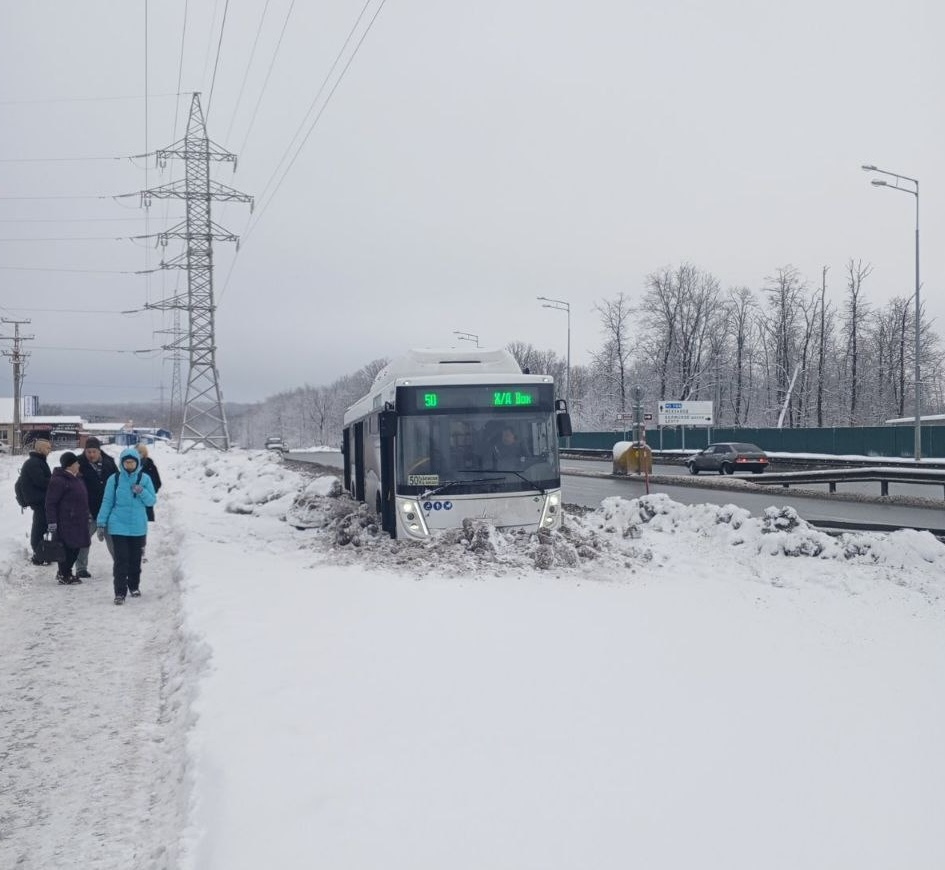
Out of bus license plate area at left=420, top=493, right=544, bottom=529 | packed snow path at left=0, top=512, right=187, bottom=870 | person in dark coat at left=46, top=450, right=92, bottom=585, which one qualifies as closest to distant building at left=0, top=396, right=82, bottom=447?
person in dark coat at left=46, top=450, right=92, bottom=585

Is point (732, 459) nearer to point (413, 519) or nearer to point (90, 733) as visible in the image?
point (413, 519)

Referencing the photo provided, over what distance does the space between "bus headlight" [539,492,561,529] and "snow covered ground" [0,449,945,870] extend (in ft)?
1.65

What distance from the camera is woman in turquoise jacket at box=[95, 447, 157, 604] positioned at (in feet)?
31.9

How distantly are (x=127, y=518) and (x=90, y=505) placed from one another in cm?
293

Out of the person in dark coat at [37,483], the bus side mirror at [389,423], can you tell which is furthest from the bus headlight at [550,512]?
the person in dark coat at [37,483]

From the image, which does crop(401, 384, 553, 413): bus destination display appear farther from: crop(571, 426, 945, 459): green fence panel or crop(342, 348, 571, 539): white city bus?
crop(571, 426, 945, 459): green fence panel

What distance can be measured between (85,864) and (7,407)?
456 feet

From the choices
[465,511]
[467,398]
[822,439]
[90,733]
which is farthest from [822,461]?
[90,733]

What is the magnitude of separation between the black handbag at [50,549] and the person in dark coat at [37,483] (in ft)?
0.29

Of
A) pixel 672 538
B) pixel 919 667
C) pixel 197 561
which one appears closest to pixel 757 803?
pixel 919 667

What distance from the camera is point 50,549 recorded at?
38.6ft

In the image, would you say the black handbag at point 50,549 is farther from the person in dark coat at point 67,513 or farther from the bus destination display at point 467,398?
the bus destination display at point 467,398

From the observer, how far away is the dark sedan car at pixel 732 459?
39.0m

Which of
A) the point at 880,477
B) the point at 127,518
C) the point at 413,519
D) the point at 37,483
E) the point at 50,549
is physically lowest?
the point at 50,549
